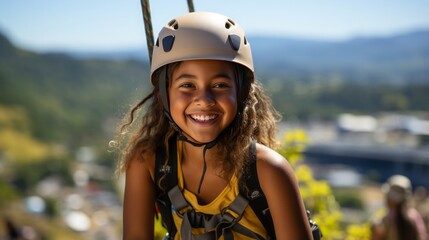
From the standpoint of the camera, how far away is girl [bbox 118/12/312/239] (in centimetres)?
226

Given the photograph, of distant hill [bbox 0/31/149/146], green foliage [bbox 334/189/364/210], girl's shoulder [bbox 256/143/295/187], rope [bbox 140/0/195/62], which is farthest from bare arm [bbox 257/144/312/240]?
distant hill [bbox 0/31/149/146]

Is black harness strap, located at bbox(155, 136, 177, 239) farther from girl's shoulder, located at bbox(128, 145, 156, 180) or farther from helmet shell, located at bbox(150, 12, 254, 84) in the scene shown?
helmet shell, located at bbox(150, 12, 254, 84)

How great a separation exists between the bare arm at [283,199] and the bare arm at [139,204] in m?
0.56

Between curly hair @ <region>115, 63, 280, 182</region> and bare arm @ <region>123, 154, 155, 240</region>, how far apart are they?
0.08 metres

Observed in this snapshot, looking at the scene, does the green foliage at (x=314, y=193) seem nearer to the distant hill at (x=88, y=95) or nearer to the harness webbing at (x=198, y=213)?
the harness webbing at (x=198, y=213)

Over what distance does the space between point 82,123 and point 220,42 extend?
125 meters

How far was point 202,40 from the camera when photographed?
2.29 m

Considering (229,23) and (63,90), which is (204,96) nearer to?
(229,23)

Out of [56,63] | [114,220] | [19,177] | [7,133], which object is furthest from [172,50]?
[56,63]

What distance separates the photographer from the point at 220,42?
2299 millimetres

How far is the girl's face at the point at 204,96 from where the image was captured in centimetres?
229

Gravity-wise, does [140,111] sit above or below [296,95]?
below

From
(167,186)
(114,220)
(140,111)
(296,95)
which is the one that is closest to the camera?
(167,186)

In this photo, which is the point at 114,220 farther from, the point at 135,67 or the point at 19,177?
the point at 135,67
